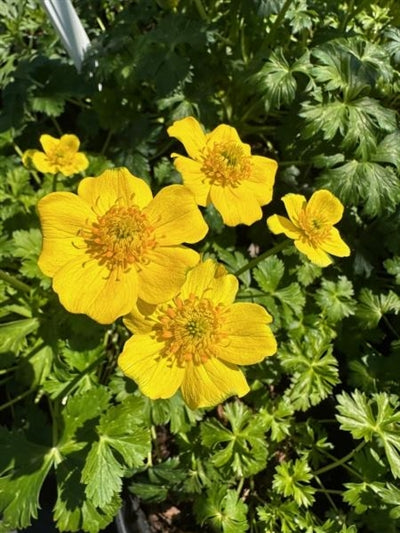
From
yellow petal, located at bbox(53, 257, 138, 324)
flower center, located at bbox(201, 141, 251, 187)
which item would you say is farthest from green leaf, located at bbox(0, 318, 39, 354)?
flower center, located at bbox(201, 141, 251, 187)

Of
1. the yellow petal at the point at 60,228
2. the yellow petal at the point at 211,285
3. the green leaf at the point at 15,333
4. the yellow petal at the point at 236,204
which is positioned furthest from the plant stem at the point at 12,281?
the yellow petal at the point at 236,204

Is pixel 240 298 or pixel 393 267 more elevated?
pixel 240 298

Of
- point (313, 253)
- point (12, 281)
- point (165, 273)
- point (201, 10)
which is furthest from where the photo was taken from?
point (201, 10)

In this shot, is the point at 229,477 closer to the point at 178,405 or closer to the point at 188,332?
the point at 178,405

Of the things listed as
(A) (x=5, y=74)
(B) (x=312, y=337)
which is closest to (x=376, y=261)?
(B) (x=312, y=337)

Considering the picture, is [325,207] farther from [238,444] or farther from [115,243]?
[238,444]

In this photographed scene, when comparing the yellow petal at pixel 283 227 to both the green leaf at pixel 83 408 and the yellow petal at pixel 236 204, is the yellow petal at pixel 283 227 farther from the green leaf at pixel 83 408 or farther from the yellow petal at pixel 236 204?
the green leaf at pixel 83 408

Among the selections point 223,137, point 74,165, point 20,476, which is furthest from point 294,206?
point 20,476

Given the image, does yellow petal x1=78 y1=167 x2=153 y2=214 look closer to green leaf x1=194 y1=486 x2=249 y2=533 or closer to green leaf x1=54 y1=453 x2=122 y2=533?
green leaf x1=54 y1=453 x2=122 y2=533
